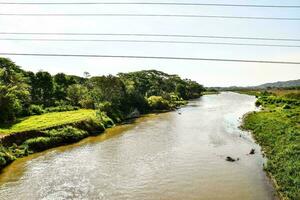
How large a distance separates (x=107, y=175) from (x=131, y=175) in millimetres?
2142

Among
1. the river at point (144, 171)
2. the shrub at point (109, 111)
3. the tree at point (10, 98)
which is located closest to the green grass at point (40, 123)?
the tree at point (10, 98)

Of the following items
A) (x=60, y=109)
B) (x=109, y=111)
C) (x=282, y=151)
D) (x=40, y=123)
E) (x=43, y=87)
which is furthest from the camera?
(x=43, y=87)

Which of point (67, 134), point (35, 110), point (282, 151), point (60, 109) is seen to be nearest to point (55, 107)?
point (60, 109)

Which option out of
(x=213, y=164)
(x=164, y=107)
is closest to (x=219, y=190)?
(x=213, y=164)

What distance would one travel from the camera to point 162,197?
87.1ft

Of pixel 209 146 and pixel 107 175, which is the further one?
pixel 209 146

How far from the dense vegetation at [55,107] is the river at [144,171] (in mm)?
2358

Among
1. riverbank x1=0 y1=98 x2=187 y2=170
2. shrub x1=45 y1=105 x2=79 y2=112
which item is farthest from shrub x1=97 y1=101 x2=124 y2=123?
riverbank x1=0 y1=98 x2=187 y2=170

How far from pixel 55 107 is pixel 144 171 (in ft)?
142

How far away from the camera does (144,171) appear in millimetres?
33188

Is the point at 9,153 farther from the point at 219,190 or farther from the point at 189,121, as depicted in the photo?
the point at 189,121

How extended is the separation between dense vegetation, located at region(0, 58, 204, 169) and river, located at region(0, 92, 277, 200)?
2358 mm

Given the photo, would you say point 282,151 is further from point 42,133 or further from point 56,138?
point 42,133

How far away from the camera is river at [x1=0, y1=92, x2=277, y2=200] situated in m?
27.5
